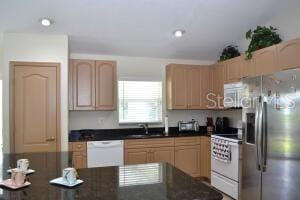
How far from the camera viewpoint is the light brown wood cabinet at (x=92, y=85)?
438 cm

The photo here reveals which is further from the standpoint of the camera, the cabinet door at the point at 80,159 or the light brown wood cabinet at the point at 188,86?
the light brown wood cabinet at the point at 188,86

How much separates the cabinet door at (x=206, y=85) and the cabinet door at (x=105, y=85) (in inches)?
66.4

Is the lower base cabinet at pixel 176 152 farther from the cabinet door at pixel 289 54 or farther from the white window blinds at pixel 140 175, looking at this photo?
the white window blinds at pixel 140 175

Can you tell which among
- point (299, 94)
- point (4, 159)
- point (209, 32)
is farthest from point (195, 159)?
point (4, 159)

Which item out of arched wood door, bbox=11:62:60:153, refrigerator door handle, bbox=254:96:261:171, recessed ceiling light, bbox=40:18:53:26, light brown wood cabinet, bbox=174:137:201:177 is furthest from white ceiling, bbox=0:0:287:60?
light brown wood cabinet, bbox=174:137:201:177

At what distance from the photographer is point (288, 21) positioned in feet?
12.8

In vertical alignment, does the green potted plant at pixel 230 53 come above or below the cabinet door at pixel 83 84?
above

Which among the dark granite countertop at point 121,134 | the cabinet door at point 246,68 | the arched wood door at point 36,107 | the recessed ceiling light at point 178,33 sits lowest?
the dark granite countertop at point 121,134

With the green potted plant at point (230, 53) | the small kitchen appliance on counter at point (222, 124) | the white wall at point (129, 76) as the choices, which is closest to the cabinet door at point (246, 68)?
the green potted plant at point (230, 53)

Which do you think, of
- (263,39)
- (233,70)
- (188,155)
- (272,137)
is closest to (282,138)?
(272,137)

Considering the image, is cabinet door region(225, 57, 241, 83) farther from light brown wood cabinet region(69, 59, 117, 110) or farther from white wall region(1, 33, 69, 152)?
white wall region(1, 33, 69, 152)

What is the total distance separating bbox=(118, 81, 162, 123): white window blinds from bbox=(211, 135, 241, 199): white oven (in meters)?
1.33

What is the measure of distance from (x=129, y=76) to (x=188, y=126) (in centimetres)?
150

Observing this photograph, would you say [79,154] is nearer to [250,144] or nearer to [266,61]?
[250,144]
